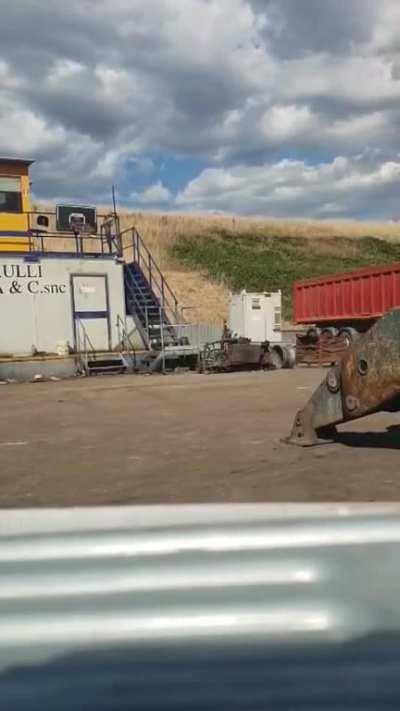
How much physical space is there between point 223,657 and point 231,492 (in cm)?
311

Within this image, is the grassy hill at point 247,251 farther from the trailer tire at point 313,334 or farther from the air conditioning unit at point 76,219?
the air conditioning unit at point 76,219

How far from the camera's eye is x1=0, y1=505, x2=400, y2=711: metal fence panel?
194cm

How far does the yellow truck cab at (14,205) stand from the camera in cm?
1895

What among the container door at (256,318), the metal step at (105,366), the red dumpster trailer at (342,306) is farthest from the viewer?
the container door at (256,318)

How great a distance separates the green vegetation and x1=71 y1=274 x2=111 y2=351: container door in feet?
68.4

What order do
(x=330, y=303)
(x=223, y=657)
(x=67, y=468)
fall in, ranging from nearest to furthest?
(x=223, y=657) < (x=67, y=468) < (x=330, y=303)

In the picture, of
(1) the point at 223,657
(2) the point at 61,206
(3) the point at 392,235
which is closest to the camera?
(1) the point at 223,657

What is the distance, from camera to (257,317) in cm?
2275

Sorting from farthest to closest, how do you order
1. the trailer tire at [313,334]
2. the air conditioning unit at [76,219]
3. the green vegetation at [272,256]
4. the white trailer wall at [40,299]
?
the green vegetation at [272,256] → the trailer tire at [313,334] → the air conditioning unit at [76,219] → the white trailer wall at [40,299]

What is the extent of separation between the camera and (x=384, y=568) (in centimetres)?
245

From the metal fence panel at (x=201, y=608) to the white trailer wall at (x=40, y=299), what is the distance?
55.5 feet

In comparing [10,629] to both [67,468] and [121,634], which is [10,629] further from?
[67,468]

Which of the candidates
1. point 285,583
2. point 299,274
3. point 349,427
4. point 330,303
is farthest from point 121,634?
point 299,274

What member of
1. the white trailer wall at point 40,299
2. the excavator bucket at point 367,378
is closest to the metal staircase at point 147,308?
the white trailer wall at point 40,299
